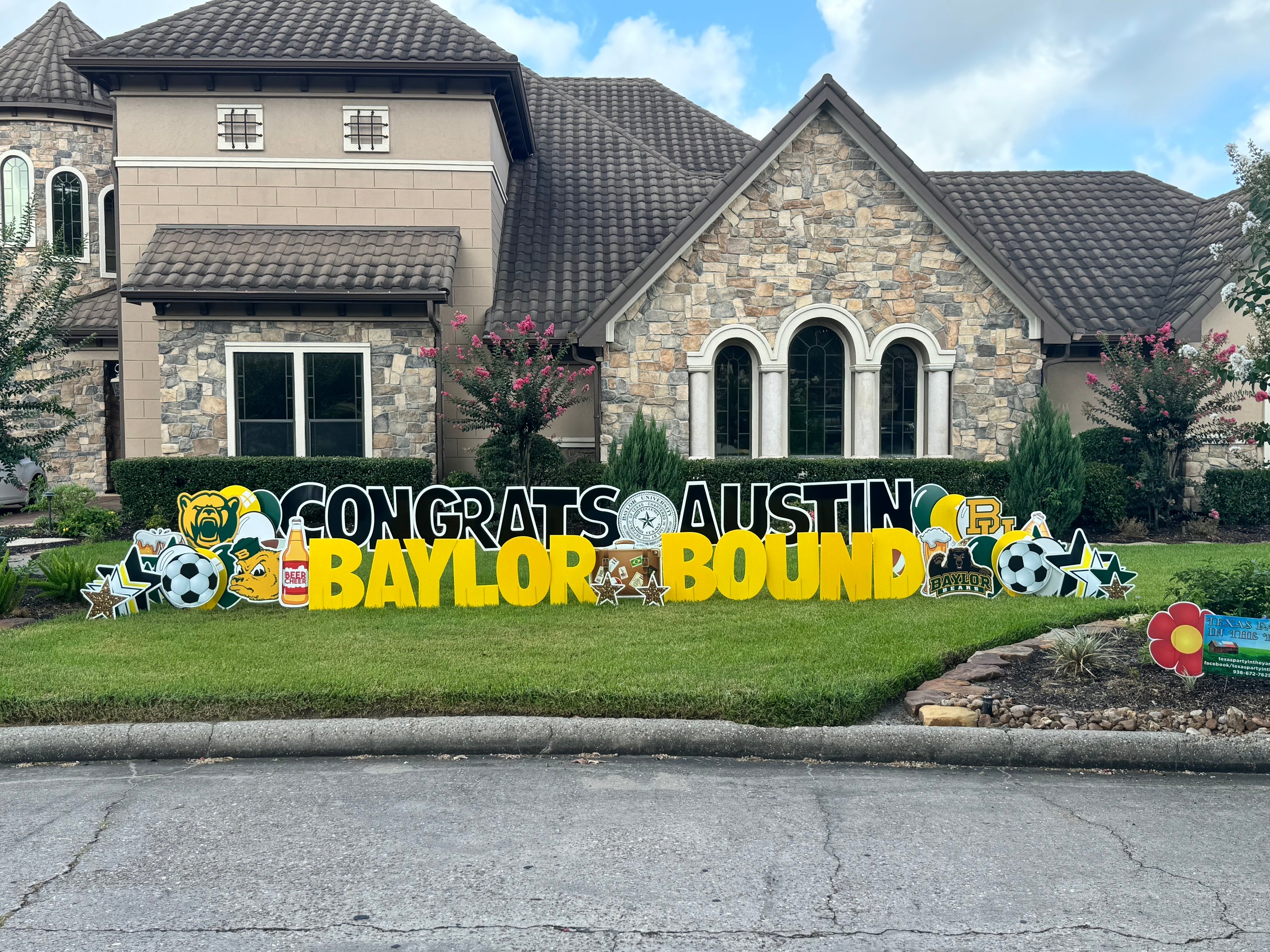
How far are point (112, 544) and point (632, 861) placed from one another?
12.4 metres

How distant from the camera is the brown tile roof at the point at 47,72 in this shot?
20.5 m

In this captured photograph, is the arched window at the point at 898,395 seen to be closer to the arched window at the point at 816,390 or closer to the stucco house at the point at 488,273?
the stucco house at the point at 488,273

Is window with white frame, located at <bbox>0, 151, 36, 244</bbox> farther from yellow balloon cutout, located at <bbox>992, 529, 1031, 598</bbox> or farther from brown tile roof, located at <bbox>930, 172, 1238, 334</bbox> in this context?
yellow balloon cutout, located at <bbox>992, 529, 1031, 598</bbox>

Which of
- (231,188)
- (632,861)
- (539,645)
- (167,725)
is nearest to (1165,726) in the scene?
(632,861)

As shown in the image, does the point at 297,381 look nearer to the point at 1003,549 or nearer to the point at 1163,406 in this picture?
the point at 1003,549

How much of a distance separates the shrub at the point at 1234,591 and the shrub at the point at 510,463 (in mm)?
9526

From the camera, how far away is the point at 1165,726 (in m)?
6.18

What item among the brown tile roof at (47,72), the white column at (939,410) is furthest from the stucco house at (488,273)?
the brown tile roof at (47,72)

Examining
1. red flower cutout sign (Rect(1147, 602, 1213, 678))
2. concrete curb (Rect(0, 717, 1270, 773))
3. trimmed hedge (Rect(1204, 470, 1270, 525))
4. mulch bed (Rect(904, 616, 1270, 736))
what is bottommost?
concrete curb (Rect(0, 717, 1270, 773))

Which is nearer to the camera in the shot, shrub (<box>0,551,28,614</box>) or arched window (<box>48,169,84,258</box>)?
shrub (<box>0,551,28,614</box>)

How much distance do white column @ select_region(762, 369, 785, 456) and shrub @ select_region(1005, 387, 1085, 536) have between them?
373cm

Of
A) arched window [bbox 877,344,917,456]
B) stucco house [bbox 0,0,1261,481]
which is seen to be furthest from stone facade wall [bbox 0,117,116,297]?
arched window [bbox 877,344,917,456]

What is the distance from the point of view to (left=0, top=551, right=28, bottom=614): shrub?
31.7ft

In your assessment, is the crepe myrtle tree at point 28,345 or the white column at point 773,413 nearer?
the crepe myrtle tree at point 28,345
